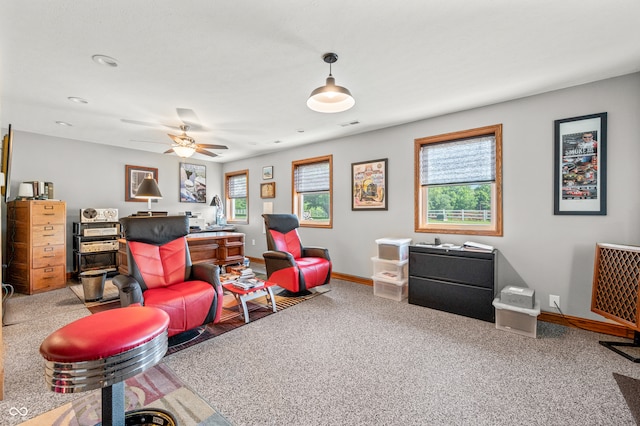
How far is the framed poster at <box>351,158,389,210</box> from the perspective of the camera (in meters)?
4.46

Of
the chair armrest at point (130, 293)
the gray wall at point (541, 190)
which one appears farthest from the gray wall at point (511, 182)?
the chair armrest at point (130, 293)

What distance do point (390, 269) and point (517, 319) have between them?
1.61 metres

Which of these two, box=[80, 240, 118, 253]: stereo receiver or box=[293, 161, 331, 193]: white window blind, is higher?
box=[293, 161, 331, 193]: white window blind

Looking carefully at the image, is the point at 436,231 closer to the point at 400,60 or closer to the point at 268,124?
the point at 400,60

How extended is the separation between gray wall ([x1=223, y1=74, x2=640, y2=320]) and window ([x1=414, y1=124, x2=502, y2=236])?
0.31ft

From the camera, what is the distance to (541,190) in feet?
10.3

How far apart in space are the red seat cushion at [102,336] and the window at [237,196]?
218 inches

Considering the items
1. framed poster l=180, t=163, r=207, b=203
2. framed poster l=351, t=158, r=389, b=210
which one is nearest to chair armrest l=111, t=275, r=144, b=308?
framed poster l=351, t=158, r=389, b=210

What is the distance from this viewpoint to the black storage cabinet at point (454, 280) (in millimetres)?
3123

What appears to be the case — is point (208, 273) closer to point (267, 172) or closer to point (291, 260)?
point (291, 260)

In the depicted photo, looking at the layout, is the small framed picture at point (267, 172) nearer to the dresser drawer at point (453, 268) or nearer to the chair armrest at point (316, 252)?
the chair armrest at point (316, 252)

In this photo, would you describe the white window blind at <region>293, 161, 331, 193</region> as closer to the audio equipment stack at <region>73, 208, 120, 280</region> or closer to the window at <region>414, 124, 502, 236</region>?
the window at <region>414, 124, 502, 236</region>

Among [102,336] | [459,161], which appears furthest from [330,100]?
[459,161]

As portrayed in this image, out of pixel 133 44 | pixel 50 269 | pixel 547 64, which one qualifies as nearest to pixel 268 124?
pixel 133 44
